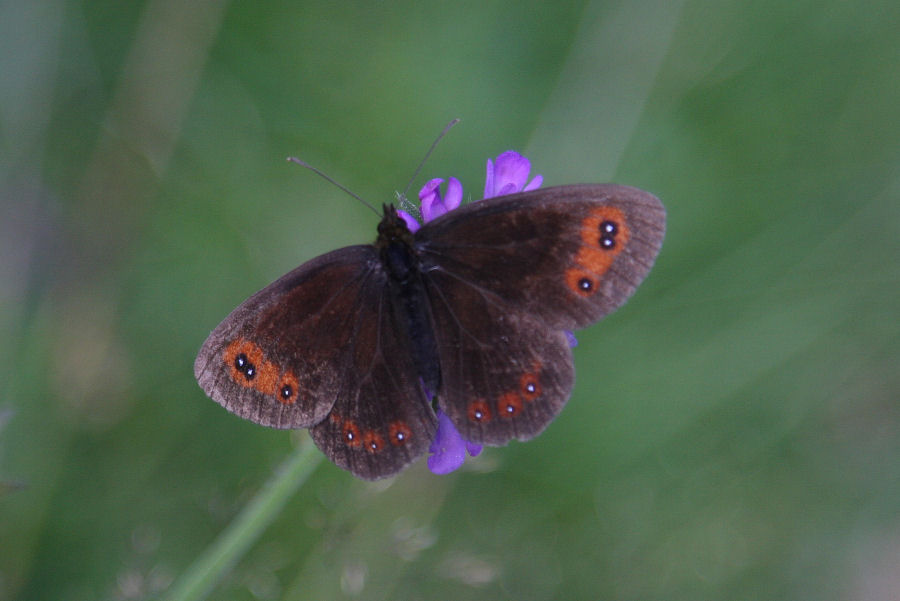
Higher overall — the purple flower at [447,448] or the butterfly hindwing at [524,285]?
the butterfly hindwing at [524,285]

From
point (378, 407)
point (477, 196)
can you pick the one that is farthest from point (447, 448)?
point (477, 196)

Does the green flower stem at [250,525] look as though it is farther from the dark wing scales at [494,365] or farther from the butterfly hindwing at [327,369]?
the dark wing scales at [494,365]

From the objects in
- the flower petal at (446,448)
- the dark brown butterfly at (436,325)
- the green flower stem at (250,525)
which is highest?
the dark brown butterfly at (436,325)

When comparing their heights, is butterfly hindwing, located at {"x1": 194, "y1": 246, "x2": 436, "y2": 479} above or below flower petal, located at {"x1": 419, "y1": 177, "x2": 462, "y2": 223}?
below

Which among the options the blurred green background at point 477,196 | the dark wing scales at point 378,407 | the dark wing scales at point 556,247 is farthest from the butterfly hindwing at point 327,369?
the blurred green background at point 477,196

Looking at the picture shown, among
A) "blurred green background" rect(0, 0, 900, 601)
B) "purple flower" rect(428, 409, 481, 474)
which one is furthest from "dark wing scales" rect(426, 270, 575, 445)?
"blurred green background" rect(0, 0, 900, 601)

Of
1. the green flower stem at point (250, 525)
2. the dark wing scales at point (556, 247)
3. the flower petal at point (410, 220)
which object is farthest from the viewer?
the flower petal at point (410, 220)

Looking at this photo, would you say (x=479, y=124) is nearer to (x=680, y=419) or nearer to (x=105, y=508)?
(x=680, y=419)

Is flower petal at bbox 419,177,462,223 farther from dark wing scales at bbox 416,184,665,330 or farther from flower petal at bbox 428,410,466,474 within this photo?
flower petal at bbox 428,410,466,474
